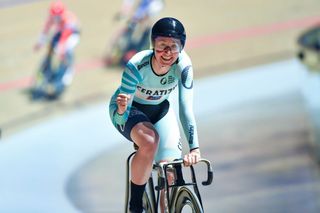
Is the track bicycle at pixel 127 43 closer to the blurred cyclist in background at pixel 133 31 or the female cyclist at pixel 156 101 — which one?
the blurred cyclist in background at pixel 133 31

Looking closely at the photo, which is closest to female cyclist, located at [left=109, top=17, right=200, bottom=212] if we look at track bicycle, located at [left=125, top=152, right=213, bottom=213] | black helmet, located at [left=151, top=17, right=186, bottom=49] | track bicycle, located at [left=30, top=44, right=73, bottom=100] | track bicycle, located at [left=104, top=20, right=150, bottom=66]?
black helmet, located at [left=151, top=17, right=186, bottom=49]

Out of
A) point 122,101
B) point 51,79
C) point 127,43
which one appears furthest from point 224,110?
point 122,101

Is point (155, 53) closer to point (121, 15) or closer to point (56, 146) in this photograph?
point (56, 146)

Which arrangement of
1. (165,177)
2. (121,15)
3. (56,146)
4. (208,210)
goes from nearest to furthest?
(165,177) → (208,210) → (56,146) → (121,15)

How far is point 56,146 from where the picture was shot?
1163cm

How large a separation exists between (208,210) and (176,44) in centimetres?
336

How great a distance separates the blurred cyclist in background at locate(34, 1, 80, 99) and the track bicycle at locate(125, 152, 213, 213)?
5.93 metres

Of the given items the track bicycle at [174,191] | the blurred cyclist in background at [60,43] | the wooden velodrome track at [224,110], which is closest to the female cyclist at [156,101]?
the track bicycle at [174,191]

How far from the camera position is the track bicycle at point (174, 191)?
676cm

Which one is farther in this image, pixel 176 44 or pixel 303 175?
pixel 303 175

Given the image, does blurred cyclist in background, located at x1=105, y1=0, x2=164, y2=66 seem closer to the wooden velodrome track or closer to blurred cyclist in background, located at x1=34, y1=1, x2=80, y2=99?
the wooden velodrome track

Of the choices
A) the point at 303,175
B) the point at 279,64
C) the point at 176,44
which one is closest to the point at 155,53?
the point at 176,44

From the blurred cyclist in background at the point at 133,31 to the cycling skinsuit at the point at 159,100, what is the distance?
7.49 metres

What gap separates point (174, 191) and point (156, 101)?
73 cm
